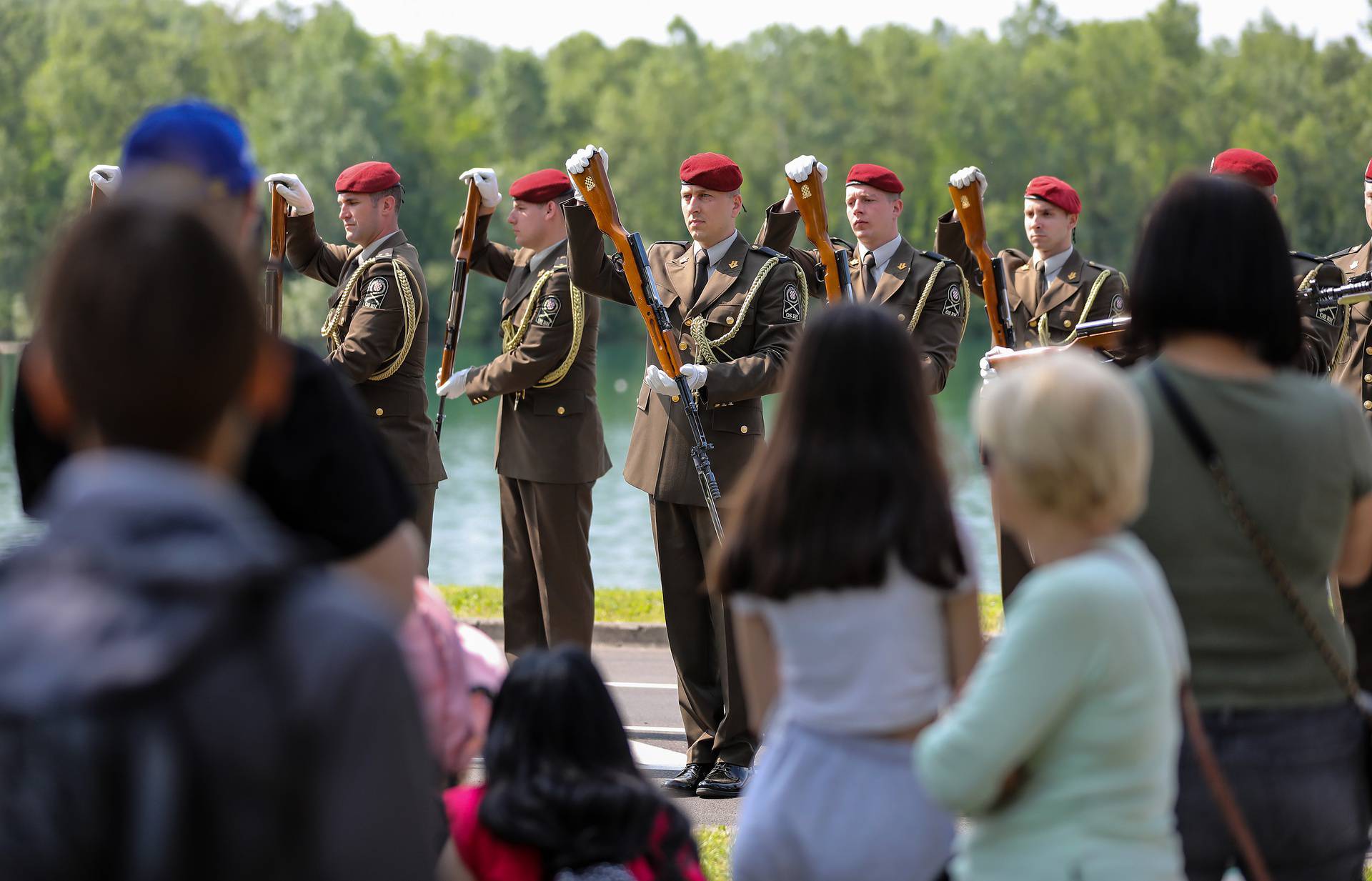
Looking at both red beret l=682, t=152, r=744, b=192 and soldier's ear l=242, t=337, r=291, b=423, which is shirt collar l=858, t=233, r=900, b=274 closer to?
red beret l=682, t=152, r=744, b=192

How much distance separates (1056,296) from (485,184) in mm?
2311

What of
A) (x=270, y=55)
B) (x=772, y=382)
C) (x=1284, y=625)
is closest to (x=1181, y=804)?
(x=1284, y=625)

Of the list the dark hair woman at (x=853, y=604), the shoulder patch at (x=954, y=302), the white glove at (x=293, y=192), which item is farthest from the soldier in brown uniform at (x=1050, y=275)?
the dark hair woman at (x=853, y=604)

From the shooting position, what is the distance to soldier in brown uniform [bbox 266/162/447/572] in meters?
6.52

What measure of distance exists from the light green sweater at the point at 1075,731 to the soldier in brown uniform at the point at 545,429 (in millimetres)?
4271

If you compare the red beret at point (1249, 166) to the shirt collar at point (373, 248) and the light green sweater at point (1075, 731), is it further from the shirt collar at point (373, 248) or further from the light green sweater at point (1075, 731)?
the light green sweater at point (1075, 731)

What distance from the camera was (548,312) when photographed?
6398 mm

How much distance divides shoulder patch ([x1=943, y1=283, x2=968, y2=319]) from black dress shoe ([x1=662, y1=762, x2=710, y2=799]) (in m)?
2.04

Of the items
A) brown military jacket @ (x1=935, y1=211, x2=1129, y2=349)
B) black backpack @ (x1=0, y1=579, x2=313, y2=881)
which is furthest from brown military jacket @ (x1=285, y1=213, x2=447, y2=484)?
black backpack @ (x1=0, y1=579, x2=313, y2=881)

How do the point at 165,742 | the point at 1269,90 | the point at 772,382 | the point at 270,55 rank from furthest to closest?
the point at 270,55
the point at 1269,90
the point at 772,382
the point at 165,742

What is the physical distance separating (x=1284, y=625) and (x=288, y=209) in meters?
5.39

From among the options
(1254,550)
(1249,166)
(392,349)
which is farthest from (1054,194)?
(1254,550)

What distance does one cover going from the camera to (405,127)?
64.1m

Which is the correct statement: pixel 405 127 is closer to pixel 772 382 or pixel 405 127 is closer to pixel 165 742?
pixel 772 382
